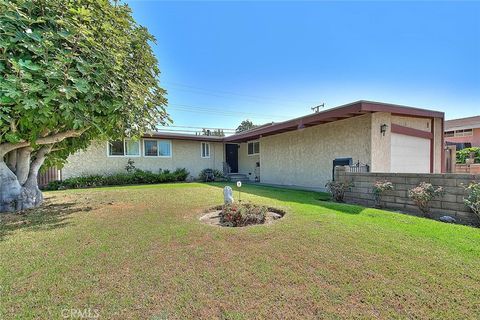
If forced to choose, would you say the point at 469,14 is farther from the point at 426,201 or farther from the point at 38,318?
the point at 38,318

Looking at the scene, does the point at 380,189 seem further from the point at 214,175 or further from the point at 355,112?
the point at 214,175

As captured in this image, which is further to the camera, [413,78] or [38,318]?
[413,78]

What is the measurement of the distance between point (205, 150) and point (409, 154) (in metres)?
12.7

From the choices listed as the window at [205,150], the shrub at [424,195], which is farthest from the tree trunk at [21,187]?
the window at [205,150]

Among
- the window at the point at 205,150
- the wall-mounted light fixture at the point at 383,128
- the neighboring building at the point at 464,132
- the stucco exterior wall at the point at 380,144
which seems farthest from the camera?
the neighboring building at the point at 464,132

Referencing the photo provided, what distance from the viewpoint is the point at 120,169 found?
1508cm

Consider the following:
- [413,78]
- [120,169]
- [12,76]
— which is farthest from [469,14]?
[120,169]

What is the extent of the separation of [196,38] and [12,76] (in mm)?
10742

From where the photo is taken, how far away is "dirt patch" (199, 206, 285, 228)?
5316 millimetres

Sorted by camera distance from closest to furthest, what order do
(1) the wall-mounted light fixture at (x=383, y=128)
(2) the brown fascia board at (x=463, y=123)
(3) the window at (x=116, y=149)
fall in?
(1) the wall-mounted light fixture at (x=383, y=128)
(3) the window at (x=116, y=149)
(2) the brown fascia board at (x=463, y=123)

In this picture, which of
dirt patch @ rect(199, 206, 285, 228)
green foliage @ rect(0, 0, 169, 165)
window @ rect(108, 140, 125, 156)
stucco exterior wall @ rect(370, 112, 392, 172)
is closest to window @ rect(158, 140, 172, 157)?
window @ rect(108, 140, 125, 156)

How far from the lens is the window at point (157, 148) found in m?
16.0

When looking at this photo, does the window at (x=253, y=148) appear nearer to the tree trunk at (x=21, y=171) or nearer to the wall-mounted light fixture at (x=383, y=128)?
the wall-mounted light fixture at (x=383, y=128)

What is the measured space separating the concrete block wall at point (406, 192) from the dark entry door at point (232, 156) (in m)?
11.9
